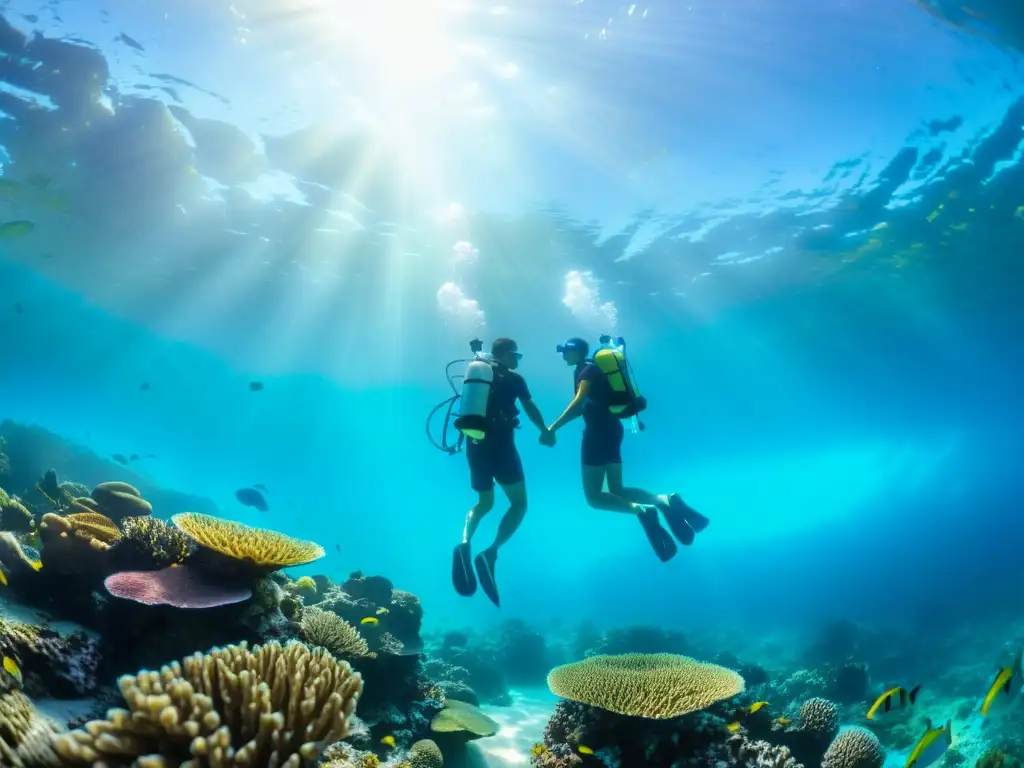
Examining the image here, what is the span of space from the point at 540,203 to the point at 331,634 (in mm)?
18466

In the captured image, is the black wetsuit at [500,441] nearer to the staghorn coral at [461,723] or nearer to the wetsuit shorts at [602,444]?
the wetsuit shorts at [602,444]

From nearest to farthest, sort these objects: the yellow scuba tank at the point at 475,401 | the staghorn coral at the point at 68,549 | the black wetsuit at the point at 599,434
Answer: the staghorn coral at the point at 68,549 → the yellow scuba tank at the point at 475,401 → the black wetsuit at the point at 599,434

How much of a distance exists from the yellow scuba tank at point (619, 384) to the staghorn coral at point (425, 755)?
5.62 meters

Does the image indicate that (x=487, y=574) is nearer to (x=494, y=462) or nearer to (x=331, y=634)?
(x=494, y=462)

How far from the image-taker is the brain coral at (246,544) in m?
4.31

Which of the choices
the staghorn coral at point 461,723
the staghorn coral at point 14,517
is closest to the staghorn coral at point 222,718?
the staghorn coral at point 461,723

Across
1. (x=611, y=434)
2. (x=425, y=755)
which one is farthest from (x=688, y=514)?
(x=425, y=755)

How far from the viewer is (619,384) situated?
9.05 meters

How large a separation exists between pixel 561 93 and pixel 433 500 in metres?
109

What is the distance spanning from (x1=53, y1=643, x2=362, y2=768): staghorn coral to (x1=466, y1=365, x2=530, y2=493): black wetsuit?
586 cm

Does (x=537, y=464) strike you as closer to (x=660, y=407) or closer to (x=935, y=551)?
(x=660, y=407)

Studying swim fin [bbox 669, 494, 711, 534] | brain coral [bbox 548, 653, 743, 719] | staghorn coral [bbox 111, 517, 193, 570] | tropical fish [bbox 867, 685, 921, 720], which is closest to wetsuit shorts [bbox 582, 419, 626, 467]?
swim fin [bbox 669, 494, 711, 534]

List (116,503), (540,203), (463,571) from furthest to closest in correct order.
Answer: (540,203) < (463,571) < (116,503)

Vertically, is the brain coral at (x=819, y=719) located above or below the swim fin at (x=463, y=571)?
below
